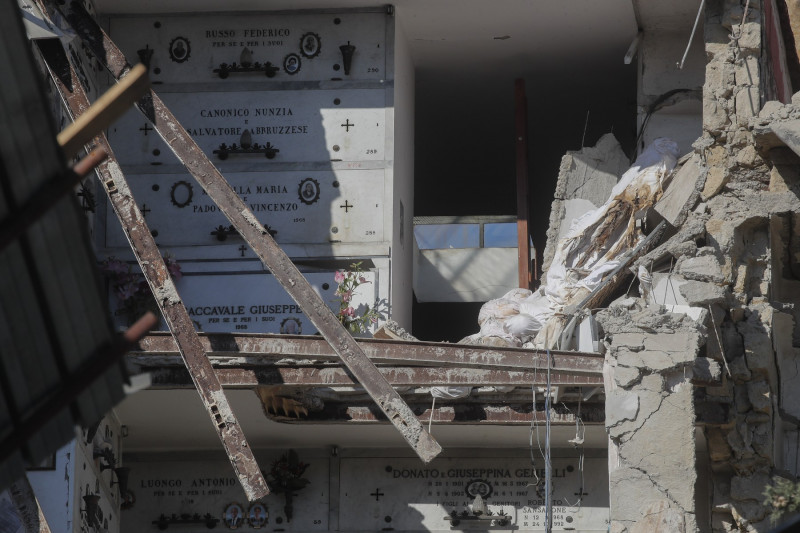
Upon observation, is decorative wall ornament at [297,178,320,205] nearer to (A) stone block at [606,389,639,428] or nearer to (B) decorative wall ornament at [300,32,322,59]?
(B) decorative wall ornament at [300,32,322,59]

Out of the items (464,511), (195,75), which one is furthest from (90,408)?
(195,75)

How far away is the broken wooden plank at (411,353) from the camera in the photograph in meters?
12.5

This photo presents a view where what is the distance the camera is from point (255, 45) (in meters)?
17.6

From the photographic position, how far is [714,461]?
44.8ft

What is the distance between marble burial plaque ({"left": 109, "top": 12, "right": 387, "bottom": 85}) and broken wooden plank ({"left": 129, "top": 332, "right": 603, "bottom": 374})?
214 inches

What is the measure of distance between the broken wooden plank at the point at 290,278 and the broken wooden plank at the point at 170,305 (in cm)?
58

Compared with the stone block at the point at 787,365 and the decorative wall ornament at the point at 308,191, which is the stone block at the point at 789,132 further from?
the decorative wall ornament at the point at 308,191

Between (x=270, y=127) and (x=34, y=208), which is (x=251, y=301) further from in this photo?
(x=34, y=208)

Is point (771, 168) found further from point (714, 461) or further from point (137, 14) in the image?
point (137, 14)

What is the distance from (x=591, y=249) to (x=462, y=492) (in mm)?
2891

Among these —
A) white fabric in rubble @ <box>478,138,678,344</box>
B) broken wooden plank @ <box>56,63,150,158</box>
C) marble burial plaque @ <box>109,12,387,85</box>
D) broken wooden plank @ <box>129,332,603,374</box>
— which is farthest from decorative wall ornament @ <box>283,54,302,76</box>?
broken wooden plank @ <box>56,63,150,158</box>

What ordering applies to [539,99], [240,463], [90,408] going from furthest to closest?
1. [539,99]
2. [240,463]
3. [90,408]

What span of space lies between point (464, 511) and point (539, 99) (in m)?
7.05

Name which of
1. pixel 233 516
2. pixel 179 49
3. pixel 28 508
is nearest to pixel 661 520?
pixel 28 508
